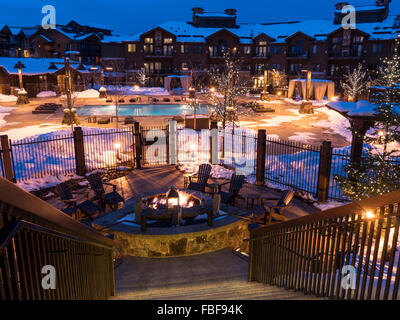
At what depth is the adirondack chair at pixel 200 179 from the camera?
12209 millimetres

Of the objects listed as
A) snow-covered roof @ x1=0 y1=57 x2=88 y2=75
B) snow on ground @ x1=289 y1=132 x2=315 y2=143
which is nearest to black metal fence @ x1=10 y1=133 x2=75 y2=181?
snow on ground @ x1=289 y1=132 x2=315 y2=143

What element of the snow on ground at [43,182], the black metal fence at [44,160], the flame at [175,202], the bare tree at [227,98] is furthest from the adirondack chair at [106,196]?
the bare tree at [227,98]

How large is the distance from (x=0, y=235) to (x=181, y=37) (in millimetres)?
61396

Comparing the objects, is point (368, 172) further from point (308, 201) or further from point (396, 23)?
point (396, 23)

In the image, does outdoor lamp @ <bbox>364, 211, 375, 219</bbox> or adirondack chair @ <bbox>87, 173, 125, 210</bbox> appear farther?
adirondack chair @ <bbox>87, 173, 125, 210</bbox>

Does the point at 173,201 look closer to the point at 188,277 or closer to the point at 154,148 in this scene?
the point at 188,277

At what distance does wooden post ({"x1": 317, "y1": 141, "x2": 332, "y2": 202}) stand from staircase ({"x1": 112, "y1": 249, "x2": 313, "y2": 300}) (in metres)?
4.67

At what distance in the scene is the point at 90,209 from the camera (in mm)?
10312

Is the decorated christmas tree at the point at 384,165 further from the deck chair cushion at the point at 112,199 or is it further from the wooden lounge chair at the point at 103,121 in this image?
the wooden lounge chair at the point at 103,121

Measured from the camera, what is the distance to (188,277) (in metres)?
7.36

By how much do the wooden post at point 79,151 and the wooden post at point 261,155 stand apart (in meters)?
7.18

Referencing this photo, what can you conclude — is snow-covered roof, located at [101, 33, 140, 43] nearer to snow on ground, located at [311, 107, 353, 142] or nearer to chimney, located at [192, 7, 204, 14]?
chimney, located at [192, 7, 204, 14]

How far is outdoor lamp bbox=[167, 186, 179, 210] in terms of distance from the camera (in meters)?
9.52
